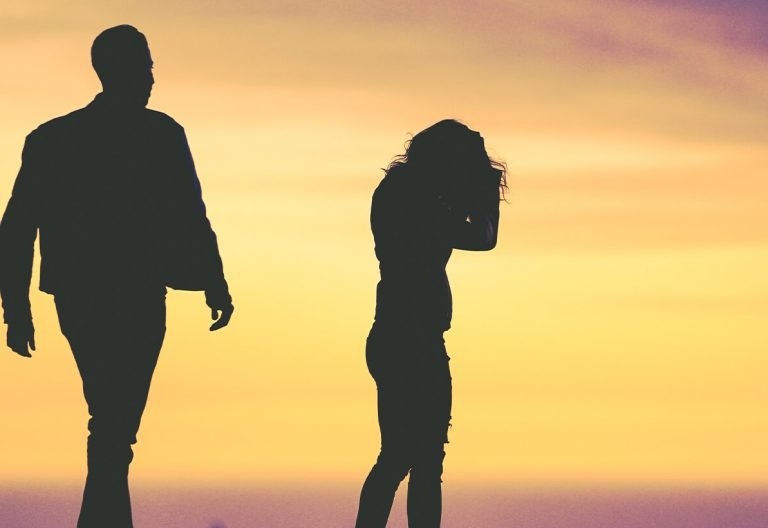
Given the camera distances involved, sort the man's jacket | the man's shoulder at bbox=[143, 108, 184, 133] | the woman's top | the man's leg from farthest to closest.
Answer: the woman's top
the man's shoulder at bbox=[143, 108, 184, 133]
the man's jacket
the man's leg

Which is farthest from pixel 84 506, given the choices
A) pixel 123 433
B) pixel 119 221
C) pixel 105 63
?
pixel 105 63

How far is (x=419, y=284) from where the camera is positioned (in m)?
8.45

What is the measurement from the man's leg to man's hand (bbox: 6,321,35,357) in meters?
0.22

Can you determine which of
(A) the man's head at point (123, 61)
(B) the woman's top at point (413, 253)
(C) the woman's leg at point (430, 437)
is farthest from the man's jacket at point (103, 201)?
(C) the woman's leg at point (430, 437)

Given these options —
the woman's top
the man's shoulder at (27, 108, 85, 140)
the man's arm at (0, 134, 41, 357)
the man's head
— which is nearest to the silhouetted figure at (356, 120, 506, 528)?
the woman's top

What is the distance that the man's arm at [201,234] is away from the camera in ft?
27.5

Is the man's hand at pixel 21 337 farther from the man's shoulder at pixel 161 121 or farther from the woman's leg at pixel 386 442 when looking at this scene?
the woman's leg at pixel 386 442

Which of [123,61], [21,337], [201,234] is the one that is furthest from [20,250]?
[123,61]

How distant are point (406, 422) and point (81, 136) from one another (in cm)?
219

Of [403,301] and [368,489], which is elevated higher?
[403,301]

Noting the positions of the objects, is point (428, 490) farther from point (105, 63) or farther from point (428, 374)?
point (105, 63)

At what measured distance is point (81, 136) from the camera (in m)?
8.27

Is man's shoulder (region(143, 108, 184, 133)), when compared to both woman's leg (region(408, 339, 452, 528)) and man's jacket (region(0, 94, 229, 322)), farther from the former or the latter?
woman's leg (region(408, 339, 452, 528))

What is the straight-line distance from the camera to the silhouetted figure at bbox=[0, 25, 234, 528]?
26.6ft
